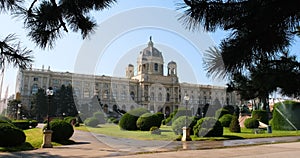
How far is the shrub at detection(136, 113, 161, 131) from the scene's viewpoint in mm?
22622

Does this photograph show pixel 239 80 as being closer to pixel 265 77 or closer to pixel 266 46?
pixel 265 77

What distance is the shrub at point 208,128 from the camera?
56.4ft

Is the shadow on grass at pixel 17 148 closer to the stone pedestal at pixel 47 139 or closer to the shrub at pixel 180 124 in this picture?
the stone pedestal at pixel 47 139

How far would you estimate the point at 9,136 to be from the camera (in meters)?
11.6

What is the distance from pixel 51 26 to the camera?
3305 millimetres

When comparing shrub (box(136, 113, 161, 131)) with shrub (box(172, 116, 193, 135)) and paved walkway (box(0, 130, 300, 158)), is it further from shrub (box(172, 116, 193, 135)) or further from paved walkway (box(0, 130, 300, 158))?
paved walkway (box(0, 130, 300, 158))

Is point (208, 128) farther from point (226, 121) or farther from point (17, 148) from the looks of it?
point (226, 121)

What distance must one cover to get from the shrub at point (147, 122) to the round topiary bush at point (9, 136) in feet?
39.0

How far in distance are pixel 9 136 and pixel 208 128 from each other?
11.5 meters

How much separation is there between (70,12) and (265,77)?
7.70 ft

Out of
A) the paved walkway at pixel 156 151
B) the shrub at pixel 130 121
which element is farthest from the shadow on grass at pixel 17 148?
the shrub at pixel 130 121

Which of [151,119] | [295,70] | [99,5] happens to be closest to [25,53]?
[99,5]

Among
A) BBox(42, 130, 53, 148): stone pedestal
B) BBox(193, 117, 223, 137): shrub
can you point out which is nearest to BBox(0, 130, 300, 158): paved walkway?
BBox(42, 130, 53, 148): stone pedestal

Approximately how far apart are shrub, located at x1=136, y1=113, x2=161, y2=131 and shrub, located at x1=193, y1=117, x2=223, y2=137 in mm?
5364
